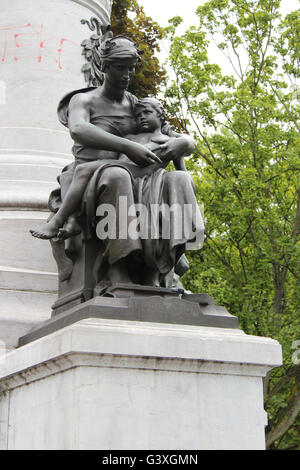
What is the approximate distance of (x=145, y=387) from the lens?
506cm

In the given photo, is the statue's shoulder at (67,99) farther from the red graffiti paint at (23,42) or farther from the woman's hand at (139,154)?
the red graffiti paint at (23,42)

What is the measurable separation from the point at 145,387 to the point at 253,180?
9872 millimetres

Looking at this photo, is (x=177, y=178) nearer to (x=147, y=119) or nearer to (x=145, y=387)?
(x=147, y=119)

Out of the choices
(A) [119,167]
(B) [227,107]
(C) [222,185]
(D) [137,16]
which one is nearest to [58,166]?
(A) [119,167]

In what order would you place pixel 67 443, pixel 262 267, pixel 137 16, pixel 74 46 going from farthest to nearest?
pixel 137 16
pixel 262 267
pixel 74 46
pixel 67 443

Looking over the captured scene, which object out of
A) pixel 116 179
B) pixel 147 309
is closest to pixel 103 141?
pixel 116 179

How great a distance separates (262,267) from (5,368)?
9.23 meters

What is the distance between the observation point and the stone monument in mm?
4984

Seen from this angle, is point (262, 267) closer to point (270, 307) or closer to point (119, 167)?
point (270, 307)

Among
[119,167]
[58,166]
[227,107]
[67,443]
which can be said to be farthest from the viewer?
[227,107]

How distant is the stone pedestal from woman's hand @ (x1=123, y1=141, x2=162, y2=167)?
1.49m

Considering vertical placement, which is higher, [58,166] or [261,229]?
[261,229]

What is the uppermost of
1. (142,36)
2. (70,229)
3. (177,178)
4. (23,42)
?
(142,36)
